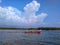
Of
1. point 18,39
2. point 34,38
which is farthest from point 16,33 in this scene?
point 34,38

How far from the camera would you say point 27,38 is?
5441mm

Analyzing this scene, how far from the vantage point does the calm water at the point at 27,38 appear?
521 centimetres

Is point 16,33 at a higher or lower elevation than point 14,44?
higher

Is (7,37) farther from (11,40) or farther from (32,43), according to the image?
(32,43)

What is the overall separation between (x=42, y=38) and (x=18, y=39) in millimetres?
754

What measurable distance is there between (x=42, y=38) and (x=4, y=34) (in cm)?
123

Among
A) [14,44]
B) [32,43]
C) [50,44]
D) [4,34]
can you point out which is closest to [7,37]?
[4,34]

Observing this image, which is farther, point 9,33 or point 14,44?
point 9,33

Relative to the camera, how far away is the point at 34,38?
544cm

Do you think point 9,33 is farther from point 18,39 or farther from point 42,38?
point 42,38

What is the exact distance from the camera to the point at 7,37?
5484 mm

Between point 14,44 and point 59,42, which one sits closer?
point 14,44

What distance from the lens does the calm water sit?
5212 millimetres

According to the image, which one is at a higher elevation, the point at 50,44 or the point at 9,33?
the point at 9,33
